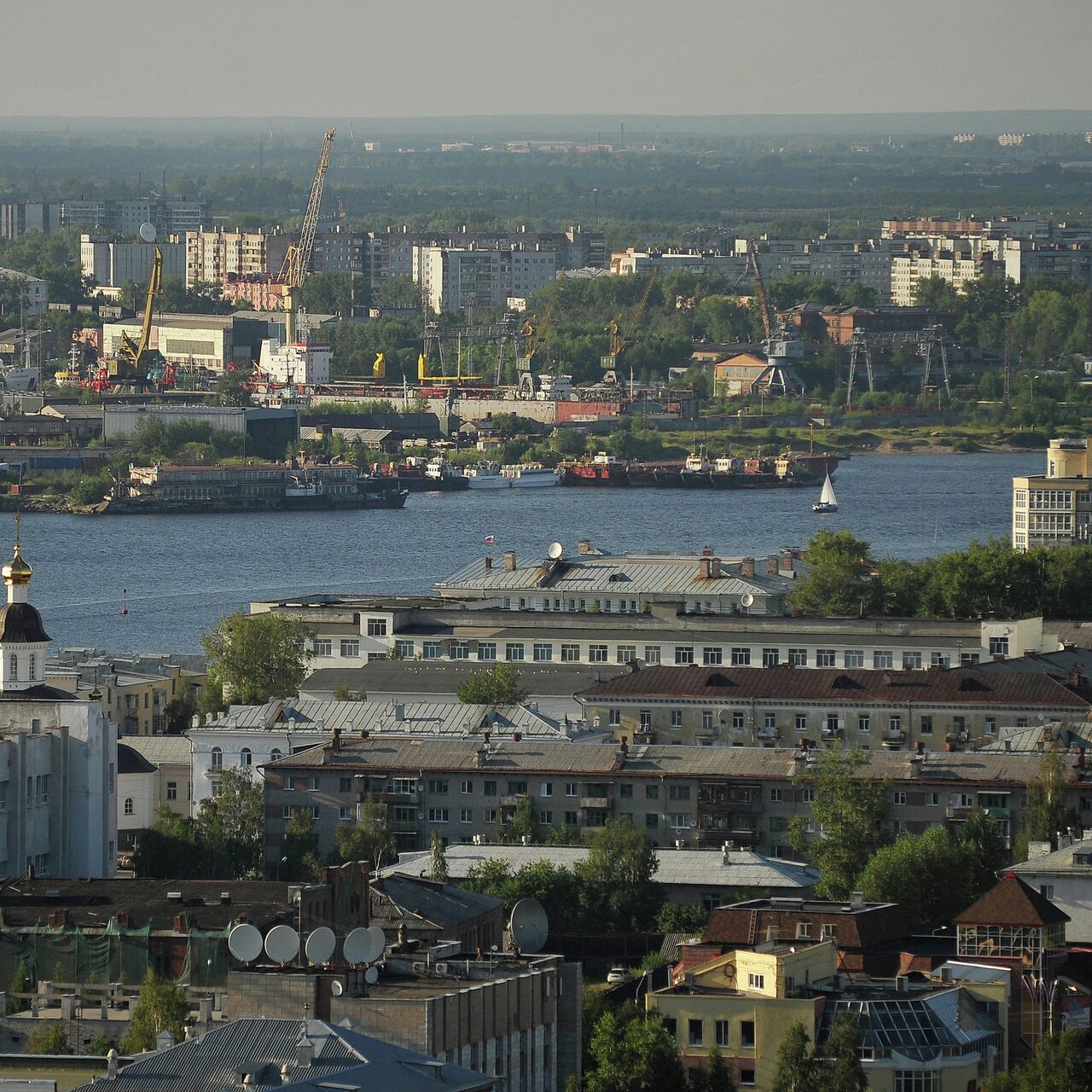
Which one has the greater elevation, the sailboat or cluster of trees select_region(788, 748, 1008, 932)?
cluster of trees select_region(788, 748, 1008, 932)

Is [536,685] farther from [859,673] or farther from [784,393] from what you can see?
[784,393]

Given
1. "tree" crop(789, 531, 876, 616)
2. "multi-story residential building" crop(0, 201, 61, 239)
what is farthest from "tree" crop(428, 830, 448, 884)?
"multi-story residential building" crop(0, 201, 61, 239)

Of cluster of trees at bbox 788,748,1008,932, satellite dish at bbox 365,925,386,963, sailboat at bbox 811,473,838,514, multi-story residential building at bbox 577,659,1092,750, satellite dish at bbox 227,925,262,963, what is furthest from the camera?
sailboat at bbox 811,473,838,514

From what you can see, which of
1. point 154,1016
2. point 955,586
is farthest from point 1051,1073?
point 955,586

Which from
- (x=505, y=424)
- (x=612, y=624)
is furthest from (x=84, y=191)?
(x=612, y=624)

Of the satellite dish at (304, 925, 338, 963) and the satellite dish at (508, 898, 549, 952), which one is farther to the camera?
the satellite dish at (508, 898, 549, 952)

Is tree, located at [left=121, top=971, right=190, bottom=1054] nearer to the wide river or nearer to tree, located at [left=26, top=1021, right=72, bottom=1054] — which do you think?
tree, located at [left=26, top=1021, right=72, bottom=1054]
